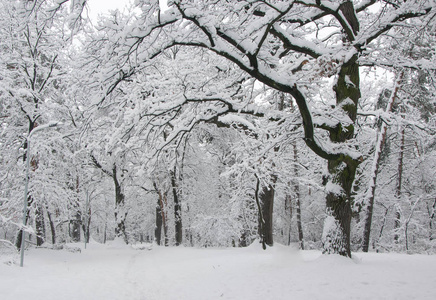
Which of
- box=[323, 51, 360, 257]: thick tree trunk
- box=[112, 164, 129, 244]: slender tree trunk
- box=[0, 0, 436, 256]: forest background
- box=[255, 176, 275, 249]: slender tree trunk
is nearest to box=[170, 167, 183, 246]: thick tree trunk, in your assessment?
box=[0, 0, 436, 256]: forest background

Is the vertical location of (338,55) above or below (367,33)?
below

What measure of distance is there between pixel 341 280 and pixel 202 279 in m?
3.89

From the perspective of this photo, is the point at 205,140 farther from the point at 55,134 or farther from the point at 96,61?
the point at 96,61

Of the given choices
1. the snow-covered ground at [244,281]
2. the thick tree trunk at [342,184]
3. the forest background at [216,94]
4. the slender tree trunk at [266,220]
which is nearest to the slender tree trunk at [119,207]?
the forest background at [216,94]

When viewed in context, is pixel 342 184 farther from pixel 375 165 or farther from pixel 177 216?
pixel 177 216

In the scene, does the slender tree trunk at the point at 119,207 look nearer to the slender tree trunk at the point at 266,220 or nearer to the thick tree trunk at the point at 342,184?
the slender tree trunk at the point at 266,220

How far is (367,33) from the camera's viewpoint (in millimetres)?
6926

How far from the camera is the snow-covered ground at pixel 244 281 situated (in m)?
5.92

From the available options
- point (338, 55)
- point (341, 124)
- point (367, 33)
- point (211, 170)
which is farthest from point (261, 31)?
point (211, 170)

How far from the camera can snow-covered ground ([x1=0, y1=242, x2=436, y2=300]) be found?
19.4 feet

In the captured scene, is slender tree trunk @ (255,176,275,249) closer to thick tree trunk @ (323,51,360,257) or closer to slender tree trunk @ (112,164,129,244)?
thick tree trunk @ (323,51,360,257)

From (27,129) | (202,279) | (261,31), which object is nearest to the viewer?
(261,31)

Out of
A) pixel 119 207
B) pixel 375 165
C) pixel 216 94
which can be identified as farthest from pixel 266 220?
pixel 119 207

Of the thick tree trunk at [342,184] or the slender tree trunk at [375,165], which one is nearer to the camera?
the thick tree trunk at [342,184]
